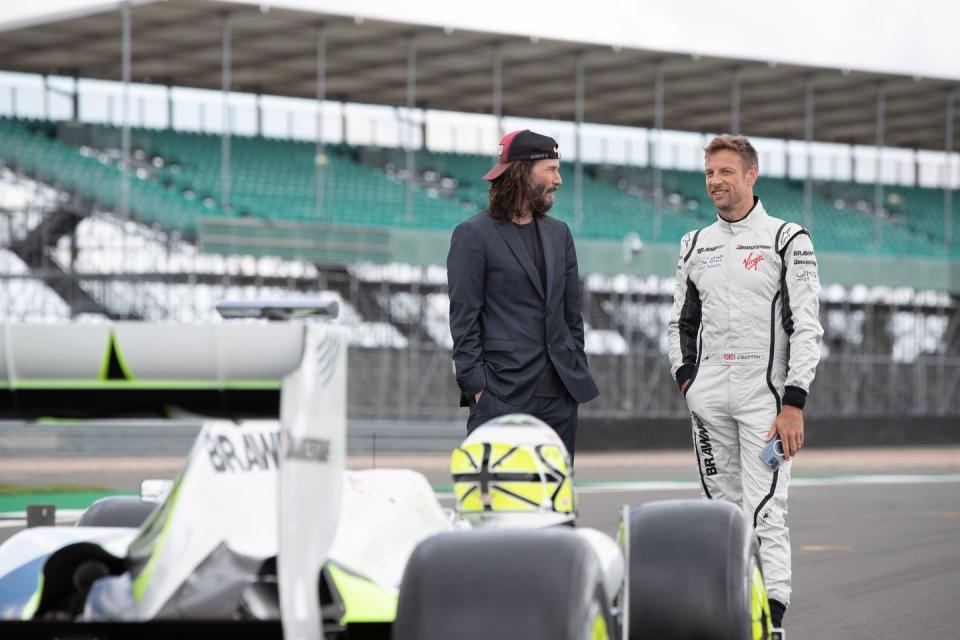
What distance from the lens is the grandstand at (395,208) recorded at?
1027 inches

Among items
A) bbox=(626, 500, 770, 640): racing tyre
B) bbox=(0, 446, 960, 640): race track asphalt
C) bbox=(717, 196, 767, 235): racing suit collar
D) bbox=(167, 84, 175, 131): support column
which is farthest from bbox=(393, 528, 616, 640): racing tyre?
bbox=(167, 84, 175, 131): support column

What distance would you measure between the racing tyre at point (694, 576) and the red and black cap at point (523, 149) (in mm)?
1318

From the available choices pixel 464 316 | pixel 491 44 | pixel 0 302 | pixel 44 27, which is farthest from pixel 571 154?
pixel 464 316

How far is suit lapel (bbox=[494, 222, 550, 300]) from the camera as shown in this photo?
5.29 m

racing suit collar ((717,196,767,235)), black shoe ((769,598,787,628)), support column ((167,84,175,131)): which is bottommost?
black shoe ((769,598,787,628))

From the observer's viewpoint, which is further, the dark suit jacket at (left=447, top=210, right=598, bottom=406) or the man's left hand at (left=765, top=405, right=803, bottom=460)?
the man's left hand at (left=765, top=405, right=803, bottom=460)

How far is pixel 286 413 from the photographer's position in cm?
321

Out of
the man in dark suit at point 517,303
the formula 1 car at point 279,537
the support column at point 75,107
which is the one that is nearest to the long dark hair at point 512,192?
the man in dark suit at point 517,303

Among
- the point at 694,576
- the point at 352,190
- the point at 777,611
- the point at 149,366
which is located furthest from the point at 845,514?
the point at 352,190

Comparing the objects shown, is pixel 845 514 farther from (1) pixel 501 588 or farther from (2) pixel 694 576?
(1) pixel 501 588

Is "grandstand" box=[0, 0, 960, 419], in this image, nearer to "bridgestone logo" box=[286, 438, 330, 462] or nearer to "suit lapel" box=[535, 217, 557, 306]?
"suit lapel" box=[535, 217, 557, 306]

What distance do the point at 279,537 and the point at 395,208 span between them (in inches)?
1084

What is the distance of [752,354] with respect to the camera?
5.82m

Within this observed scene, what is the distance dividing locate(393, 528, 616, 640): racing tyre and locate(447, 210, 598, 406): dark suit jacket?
1.73m
